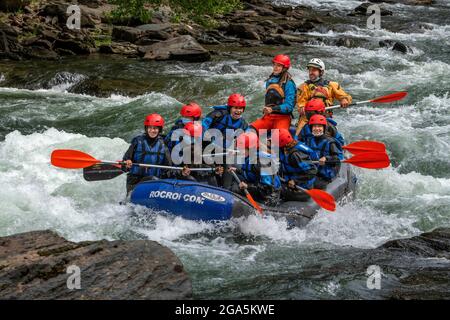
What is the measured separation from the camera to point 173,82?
15055mm

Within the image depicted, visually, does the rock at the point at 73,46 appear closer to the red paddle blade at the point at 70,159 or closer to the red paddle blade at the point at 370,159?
the red paddle blade at the point at 70,159

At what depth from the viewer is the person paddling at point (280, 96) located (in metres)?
9.27

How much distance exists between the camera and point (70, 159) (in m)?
8.08

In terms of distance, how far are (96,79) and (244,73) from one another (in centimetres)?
338

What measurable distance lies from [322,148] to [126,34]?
37.1 ft

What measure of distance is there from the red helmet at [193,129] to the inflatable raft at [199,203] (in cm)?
73

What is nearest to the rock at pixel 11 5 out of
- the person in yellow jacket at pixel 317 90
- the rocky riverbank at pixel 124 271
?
the person in yellow jacket at pixel 317 90

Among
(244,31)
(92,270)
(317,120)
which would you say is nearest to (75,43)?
(244,31)

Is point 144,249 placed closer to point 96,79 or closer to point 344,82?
point 96,79

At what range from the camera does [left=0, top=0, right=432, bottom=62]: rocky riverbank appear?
683 inches

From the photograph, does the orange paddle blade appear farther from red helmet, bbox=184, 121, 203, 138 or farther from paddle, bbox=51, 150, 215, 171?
red helmet, bbox=184, 121, 203, 138

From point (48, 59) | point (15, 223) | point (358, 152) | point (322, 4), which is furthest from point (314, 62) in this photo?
point (322, 4)

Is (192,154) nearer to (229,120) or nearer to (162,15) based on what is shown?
(229,120)

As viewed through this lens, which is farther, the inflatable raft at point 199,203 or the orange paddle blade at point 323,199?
the orange paddle blade at point 323,199
